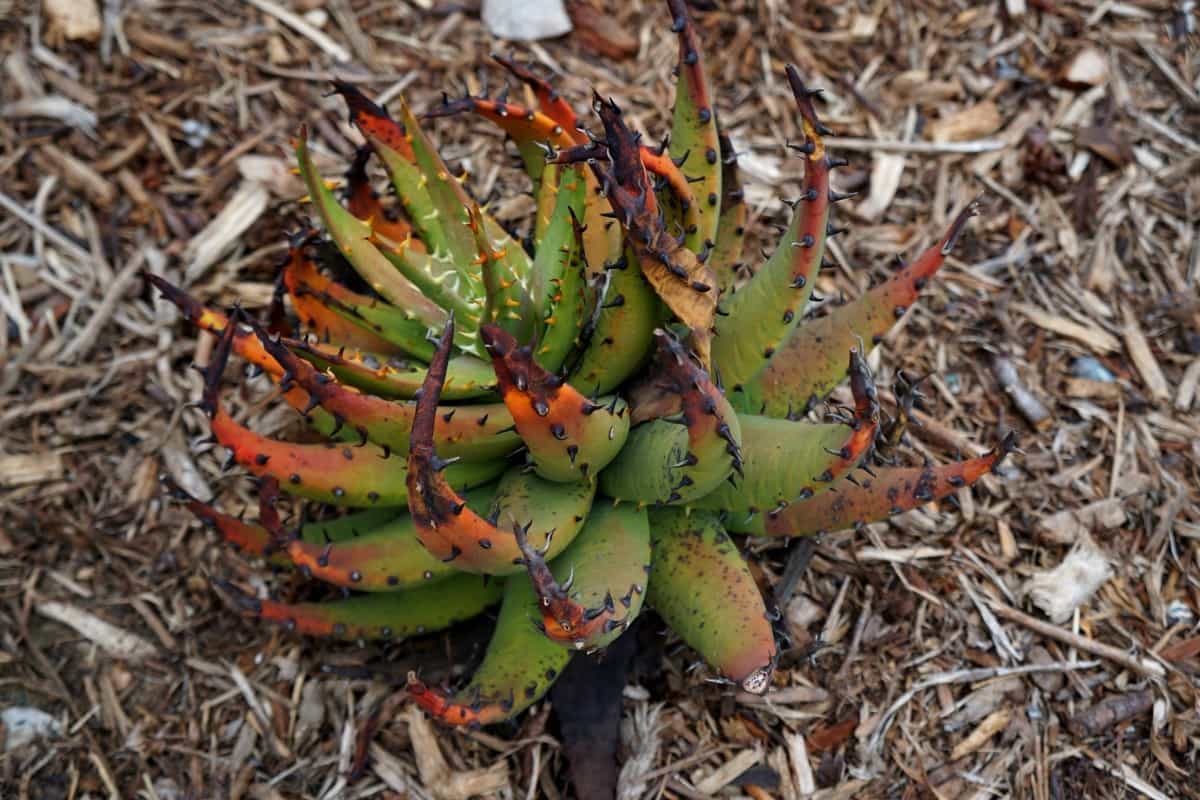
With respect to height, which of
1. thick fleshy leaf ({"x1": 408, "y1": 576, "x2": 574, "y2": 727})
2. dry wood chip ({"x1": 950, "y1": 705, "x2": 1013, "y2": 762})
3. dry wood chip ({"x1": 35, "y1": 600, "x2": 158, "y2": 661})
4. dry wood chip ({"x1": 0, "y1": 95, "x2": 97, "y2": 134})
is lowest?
dry wood chip ({"x1": 950, "y1": 705, "x2": 1013, "y2": 762})

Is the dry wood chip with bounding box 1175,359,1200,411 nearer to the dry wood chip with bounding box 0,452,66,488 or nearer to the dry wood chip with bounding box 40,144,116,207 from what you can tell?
the dry wood chip with bounding box 0,452,66,488

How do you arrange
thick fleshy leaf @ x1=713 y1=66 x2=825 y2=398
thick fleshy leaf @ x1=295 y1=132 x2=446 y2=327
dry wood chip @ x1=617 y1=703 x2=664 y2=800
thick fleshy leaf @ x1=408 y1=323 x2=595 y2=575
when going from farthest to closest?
1. dry wood chip @ x1=617 y1=703 x2=664 y2=800
2. thick fleshy leaf @ x1=295 y1=132 x2=446 y2=327
3. thick fleshy leaf @ x1=713 y1=66 x2=825 y2=398
4. thick fleshy leaf @ x1=408 y1=323 x2=595 y2=575

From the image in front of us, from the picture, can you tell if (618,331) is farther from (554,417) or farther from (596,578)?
(596,578)

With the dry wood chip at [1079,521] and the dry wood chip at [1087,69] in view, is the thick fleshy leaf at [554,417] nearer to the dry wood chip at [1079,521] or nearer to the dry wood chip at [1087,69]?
the dry wood chip at [1079,521]

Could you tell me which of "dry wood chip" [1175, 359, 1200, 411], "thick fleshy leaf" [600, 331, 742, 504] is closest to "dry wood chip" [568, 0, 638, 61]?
"thick fleshy leaf" [600, 331, 742, 504]

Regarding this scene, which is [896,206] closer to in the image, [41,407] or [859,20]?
[859,20]

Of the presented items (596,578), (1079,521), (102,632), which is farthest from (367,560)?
(1079,521)

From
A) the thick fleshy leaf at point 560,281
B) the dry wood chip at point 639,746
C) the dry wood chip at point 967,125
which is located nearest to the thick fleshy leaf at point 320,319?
the thick fleshy leaf at point 560,281
